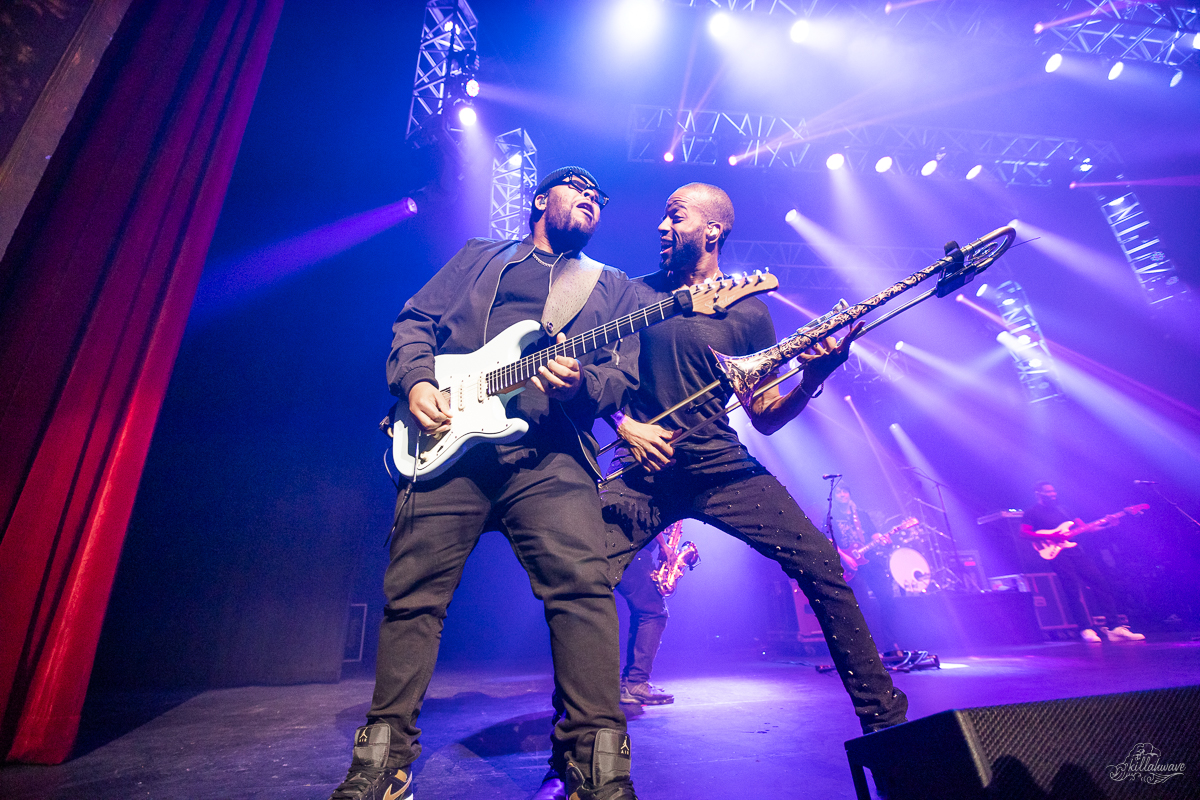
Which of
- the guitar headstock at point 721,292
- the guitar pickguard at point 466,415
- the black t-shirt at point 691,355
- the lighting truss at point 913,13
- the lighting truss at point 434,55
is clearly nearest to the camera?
the guitar pickguard at point 466,415

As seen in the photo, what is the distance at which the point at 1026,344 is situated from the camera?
11898 millimetres

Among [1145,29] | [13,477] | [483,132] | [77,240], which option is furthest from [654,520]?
[1145,29]

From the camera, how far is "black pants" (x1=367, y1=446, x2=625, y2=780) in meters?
1.64

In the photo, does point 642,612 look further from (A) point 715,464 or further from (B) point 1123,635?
(B) point 1123,635

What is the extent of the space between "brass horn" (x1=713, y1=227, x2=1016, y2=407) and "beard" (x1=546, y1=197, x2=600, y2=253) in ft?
3.37

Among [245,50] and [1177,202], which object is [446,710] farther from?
[1177,202]

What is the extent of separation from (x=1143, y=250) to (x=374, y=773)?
15.4 m

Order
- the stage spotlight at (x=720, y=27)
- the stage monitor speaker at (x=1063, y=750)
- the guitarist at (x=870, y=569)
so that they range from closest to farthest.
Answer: the stage monitor speaker at (x=1063, y=750), the guitarist at (x=870, y=569), the stage spotlight at (x=720, y=27)

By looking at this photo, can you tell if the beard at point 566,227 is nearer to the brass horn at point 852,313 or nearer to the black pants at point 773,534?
the brass horn at point 852,313

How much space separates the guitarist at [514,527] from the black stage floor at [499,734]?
1.71 ft

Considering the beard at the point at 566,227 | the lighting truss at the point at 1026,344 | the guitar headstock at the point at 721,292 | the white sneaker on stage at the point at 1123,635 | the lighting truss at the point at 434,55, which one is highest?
the lighting truss at the point at 434,55

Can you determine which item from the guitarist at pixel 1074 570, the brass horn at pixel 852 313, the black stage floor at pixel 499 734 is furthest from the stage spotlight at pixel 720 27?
the guitarist at pixel 1074 570

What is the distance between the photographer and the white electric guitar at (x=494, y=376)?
6.23 feet

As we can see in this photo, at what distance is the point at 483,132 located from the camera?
8.93 meters
